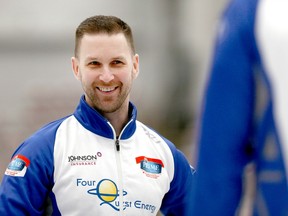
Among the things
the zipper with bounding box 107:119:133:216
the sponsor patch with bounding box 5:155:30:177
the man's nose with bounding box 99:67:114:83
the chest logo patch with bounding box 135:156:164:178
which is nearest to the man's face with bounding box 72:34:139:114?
the man's nose with bounding box 99:67:114:83

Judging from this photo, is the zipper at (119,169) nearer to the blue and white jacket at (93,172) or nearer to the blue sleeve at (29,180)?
the blue and white jacket at (93,172)

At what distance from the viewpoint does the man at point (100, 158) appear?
3215 mm

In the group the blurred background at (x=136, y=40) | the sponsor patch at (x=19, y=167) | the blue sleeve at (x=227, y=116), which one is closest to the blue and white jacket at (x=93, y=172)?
the sponsor patch at (x=19, y=167)

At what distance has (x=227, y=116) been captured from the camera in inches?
77.1

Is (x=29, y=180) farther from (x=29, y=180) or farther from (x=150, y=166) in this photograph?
(x=150, y=166)

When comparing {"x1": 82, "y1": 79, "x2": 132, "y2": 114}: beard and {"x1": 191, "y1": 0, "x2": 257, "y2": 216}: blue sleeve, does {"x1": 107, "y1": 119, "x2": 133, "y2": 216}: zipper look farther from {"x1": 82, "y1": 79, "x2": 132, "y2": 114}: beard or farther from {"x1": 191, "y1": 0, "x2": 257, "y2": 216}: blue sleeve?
{"x1": 191, "y1": 0, "x2": 257, "y2": 216}: blue sleeve

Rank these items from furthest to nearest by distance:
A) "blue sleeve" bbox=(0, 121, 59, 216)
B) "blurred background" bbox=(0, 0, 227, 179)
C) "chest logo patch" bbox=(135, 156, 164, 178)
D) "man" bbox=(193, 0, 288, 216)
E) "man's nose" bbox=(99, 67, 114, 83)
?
"blurred background" bbox=(0, 0, 227, 179)
"chest logo patch" bbox=(135, 156, 164, 178)
"man's nose" bbox=(99, 67, 114, 83)
"blue sleeve" bbox=(0, 121, 59, 216)
"man" bbox=(193, 0, 288, 216)

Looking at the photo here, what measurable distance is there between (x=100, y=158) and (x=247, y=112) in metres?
1.45

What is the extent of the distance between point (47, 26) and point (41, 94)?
73.4 inches

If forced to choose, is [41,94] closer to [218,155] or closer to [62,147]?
[62,147]

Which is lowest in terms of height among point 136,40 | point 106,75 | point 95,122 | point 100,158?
point 100,158

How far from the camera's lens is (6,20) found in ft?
50.5

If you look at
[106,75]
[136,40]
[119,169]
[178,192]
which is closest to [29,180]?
[119,169]

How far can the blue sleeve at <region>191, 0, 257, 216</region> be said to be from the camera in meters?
1.95
